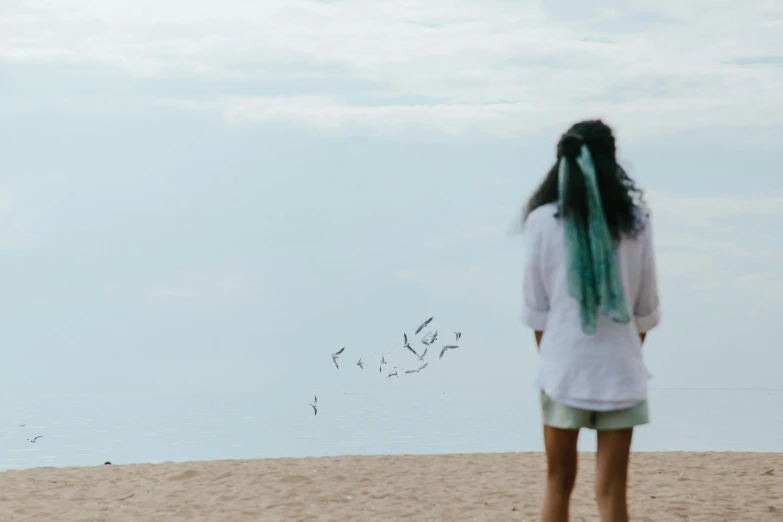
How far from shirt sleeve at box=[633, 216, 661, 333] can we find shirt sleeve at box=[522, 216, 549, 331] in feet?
0.99

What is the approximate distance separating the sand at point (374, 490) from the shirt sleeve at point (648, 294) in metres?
3.16

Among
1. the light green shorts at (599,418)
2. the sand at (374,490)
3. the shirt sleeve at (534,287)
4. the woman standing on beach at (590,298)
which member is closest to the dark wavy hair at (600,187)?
the woman standing on beach at (590,298)

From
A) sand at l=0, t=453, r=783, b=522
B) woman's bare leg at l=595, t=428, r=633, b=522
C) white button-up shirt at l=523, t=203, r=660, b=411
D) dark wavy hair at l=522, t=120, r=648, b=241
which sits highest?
dark wavy hair at l=522, t=120, r=648, b=241

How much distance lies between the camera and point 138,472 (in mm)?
7445

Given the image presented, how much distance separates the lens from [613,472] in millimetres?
2877

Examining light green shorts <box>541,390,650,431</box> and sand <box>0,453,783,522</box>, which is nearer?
light green shorts <box>541,390,650,431</box>

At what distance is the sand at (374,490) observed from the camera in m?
5.92

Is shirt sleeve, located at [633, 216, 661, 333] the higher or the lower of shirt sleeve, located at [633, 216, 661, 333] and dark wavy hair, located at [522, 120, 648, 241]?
Answer: the lower

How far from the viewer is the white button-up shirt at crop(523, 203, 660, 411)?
270cm

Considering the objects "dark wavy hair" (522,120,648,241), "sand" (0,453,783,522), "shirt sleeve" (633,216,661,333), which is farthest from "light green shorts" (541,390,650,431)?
"sand" (0,453,783,522)

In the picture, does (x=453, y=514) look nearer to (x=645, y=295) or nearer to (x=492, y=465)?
(x=492, y=465)

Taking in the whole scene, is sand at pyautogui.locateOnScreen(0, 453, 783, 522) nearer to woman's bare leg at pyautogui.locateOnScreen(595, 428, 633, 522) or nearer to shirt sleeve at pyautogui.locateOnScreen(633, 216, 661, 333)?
woman's bare leg at pyautogui.locateOnScreen(595, 428, 633, 522)

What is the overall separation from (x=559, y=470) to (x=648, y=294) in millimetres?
642

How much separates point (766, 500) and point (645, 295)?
4328 mm
